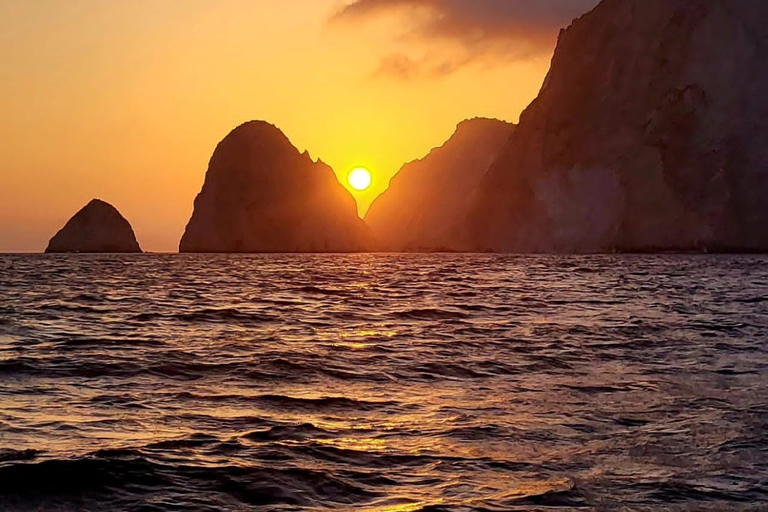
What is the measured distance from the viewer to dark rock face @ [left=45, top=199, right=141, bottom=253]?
575ft

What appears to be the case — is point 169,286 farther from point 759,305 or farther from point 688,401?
point 688,401

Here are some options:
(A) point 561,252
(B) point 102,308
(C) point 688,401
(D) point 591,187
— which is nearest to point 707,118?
(D) point 591,187

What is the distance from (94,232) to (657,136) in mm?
117281

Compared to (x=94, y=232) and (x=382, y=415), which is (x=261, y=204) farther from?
(x=382, y=415)

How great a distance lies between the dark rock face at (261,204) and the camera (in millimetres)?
168750

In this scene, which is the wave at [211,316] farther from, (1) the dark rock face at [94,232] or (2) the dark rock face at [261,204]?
(1) the dark rock face at [94,232]

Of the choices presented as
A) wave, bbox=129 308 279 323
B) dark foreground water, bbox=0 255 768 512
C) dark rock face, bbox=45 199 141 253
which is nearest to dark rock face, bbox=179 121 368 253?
dark rock face, bbox=45 199 141 253

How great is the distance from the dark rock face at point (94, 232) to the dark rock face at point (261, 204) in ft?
50.2

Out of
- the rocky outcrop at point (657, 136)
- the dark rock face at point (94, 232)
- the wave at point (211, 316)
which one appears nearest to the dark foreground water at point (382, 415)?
the wave at point (211, 316)

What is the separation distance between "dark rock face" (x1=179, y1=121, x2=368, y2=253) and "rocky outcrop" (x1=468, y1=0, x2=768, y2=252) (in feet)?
170

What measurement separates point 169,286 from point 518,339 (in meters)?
26.9

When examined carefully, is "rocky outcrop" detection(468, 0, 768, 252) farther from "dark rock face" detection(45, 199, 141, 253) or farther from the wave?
the wave

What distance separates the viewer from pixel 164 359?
1476cm

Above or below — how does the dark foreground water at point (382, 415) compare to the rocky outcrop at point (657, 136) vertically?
below
